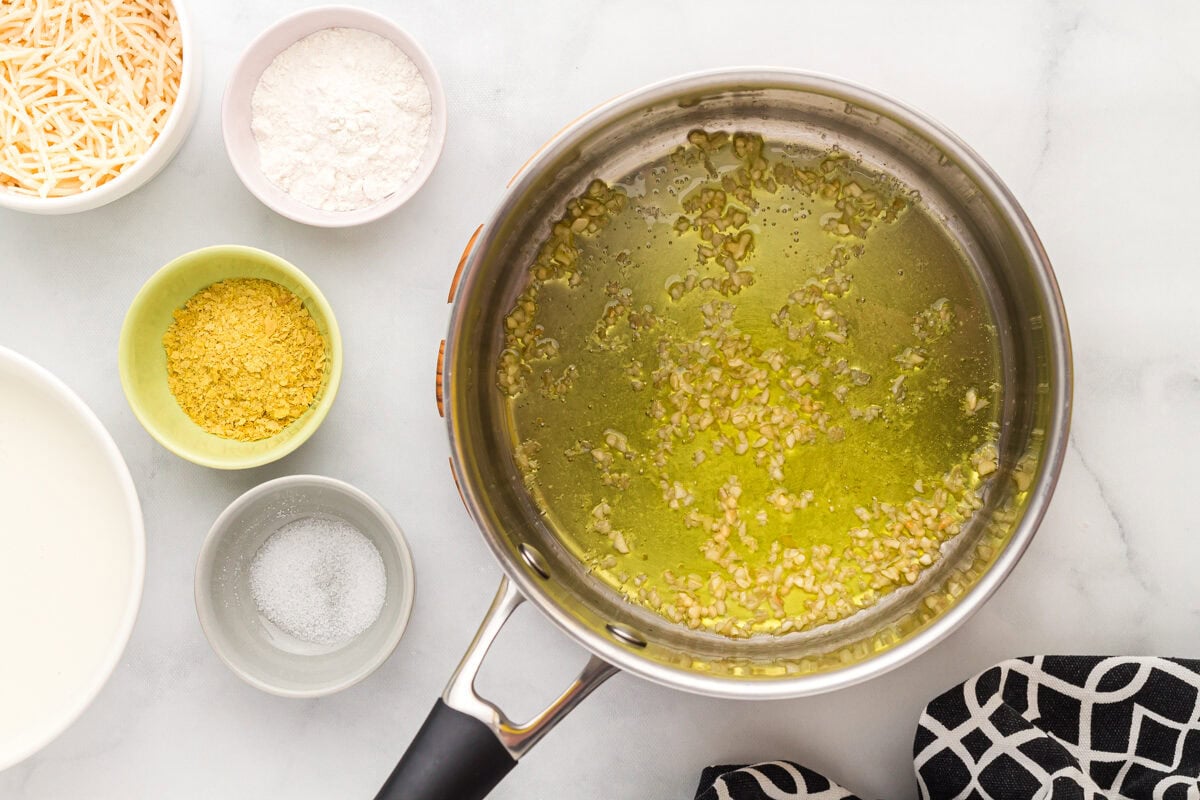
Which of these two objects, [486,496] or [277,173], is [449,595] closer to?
[486,496]

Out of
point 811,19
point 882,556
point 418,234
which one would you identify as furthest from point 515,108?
point 882,556

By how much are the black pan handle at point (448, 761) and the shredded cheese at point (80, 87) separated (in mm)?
650

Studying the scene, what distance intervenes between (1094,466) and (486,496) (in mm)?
687

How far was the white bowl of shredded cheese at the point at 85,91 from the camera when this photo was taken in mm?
894

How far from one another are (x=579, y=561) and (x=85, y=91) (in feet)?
2.39

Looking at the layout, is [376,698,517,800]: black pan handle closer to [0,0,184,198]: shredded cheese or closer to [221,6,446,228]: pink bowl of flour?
[221,6,446,228]: pink bowl of flour

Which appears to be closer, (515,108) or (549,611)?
(549,611)

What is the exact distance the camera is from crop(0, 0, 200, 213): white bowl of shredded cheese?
89 cm

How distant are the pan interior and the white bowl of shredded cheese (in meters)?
0.39

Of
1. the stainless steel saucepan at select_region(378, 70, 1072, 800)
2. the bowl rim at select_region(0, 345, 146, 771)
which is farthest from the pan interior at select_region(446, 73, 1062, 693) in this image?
the bowl rim at select_region(0, 345, 146, 771)

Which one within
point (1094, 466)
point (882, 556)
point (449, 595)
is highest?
point (1094, 466)

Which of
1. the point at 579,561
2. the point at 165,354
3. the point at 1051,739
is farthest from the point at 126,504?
the point at 1051,739

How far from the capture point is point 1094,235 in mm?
976

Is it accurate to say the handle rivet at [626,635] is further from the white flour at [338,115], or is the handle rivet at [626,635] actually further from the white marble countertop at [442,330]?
the white flour at [338,115]
